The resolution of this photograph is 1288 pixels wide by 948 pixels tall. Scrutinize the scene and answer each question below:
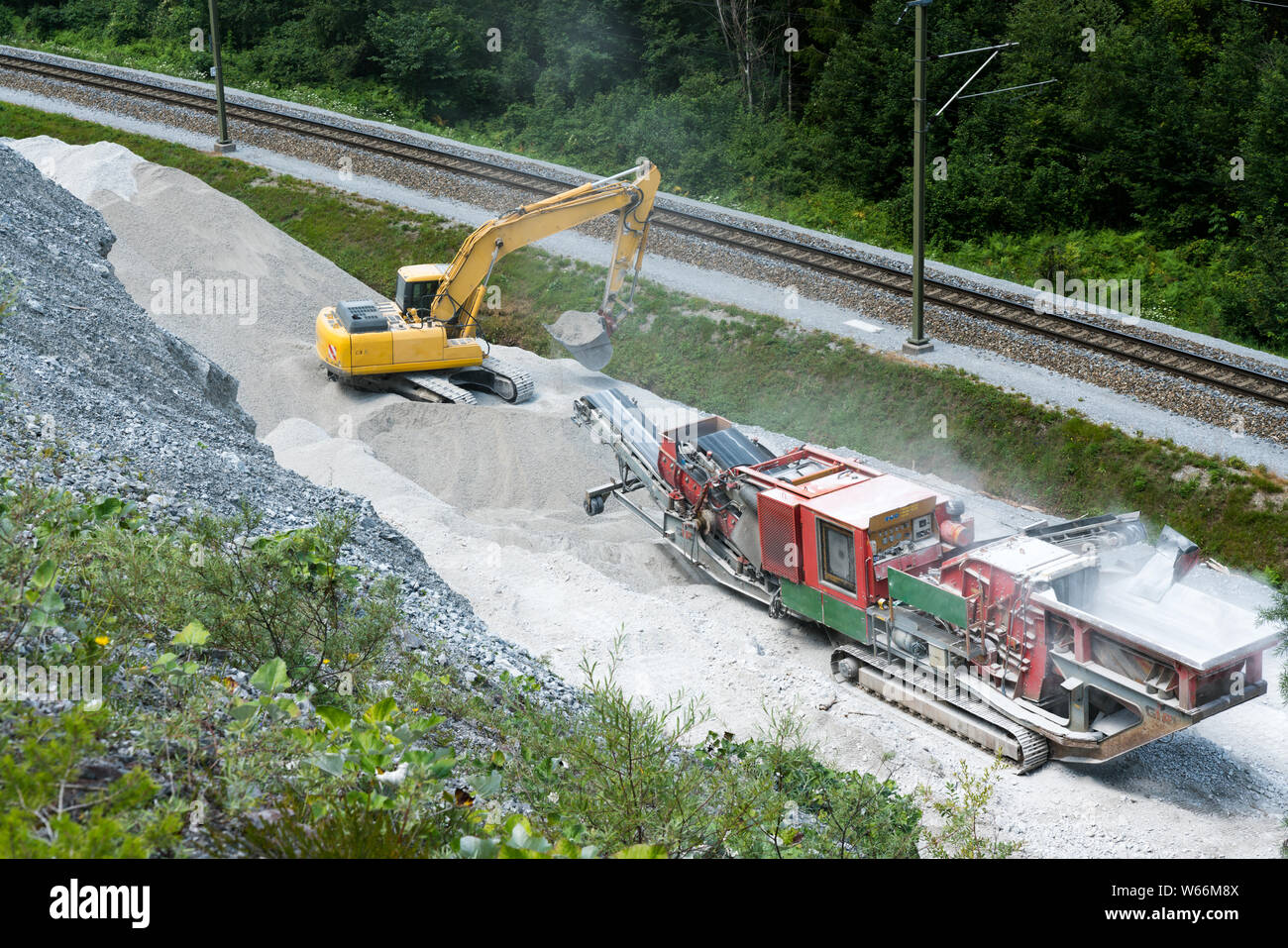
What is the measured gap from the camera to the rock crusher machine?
428 inches

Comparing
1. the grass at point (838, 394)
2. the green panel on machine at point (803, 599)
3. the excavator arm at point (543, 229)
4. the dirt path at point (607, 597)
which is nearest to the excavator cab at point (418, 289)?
the excavator arm at point (543, 229)

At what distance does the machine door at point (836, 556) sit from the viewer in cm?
1286

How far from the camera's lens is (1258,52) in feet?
89.5

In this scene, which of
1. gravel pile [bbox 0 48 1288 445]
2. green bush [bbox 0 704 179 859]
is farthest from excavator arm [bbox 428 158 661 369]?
green bush [bbox 0 704 179 859]

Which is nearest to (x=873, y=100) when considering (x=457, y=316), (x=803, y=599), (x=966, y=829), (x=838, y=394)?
(x=838, y=394)

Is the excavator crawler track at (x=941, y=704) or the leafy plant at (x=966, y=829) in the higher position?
the leafy plant at (x=966, y=829)

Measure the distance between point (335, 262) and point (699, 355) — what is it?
9.41 metres

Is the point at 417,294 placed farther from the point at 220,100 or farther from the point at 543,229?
the point at 220,100

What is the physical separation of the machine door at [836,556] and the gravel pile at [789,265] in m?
9.09

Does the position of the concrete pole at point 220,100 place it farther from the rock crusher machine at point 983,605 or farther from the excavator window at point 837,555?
the excavator window at point 837,555

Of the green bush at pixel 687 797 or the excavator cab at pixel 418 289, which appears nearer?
the green bush at pixel 687 797
